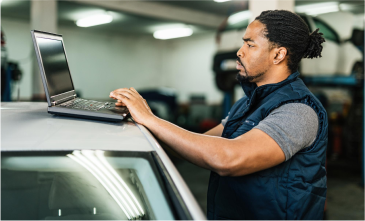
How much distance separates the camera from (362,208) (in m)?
4.20

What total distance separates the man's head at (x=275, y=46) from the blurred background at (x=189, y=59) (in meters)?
1.49

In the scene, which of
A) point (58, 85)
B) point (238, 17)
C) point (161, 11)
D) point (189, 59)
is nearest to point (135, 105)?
point (58, 85)

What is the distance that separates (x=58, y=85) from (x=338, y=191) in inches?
183

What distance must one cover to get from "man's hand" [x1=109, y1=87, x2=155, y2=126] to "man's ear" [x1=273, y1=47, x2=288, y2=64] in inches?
24.7

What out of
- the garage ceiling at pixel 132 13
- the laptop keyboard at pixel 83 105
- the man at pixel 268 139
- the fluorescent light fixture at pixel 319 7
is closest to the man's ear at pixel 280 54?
the man at pixel 268 139

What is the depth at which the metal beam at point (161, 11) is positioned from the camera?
27.1 feet

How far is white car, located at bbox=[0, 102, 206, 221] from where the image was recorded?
95 centimetres

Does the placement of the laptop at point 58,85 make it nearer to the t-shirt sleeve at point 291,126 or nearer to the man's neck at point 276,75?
the t-shirt sleeve at point 291,126

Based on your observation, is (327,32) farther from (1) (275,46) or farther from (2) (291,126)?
(2) (291,126)

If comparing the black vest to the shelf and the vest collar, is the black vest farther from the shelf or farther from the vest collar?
the shelf

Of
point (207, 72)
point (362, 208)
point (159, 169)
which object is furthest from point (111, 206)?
point (207, 72)

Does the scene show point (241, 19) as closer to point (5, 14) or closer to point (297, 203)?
point (297, 203)

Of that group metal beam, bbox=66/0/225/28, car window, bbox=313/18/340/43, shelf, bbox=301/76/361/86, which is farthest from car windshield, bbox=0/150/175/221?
metal beam, bbox=66/0/225/28

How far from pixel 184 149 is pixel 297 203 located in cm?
50
